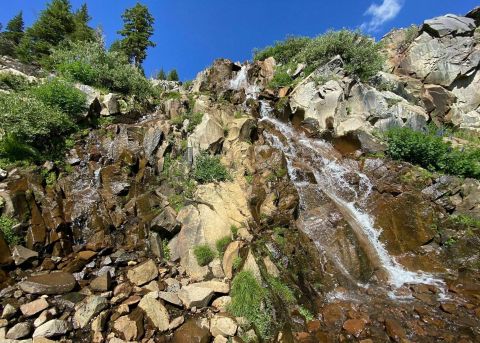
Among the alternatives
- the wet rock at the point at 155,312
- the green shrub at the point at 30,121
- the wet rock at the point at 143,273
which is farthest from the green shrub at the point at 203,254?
the green shrub at the point at 30,121

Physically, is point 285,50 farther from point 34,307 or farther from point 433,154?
point 34,307

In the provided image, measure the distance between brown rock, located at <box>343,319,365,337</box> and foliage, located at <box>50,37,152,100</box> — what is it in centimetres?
1769

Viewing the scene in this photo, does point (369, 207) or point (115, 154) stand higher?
point (115, 154)

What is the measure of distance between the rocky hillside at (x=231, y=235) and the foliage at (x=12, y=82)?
3712mm

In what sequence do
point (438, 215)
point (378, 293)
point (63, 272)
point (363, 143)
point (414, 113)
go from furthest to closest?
point (414, 113)
point (363, 143)
point (438, 215)
point (378, 293)
point (63, 272)

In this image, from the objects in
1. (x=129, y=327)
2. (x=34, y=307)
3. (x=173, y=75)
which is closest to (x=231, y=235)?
(x=129, y=327)

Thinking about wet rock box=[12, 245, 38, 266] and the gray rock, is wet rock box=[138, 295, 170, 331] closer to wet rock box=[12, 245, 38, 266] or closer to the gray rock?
wet rock box=[12, 245, 38, 266]

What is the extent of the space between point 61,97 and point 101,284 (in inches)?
384

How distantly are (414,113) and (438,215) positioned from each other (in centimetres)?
880

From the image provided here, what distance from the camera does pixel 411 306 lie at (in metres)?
9.50

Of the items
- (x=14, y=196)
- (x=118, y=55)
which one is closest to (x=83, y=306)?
(x=14, y=196)

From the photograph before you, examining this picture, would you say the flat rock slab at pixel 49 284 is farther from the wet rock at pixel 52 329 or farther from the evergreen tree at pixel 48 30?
the evergreen tree at pixel 48 30

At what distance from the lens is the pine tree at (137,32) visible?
37.2m

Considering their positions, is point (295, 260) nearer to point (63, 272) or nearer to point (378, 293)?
point (378, 293)
